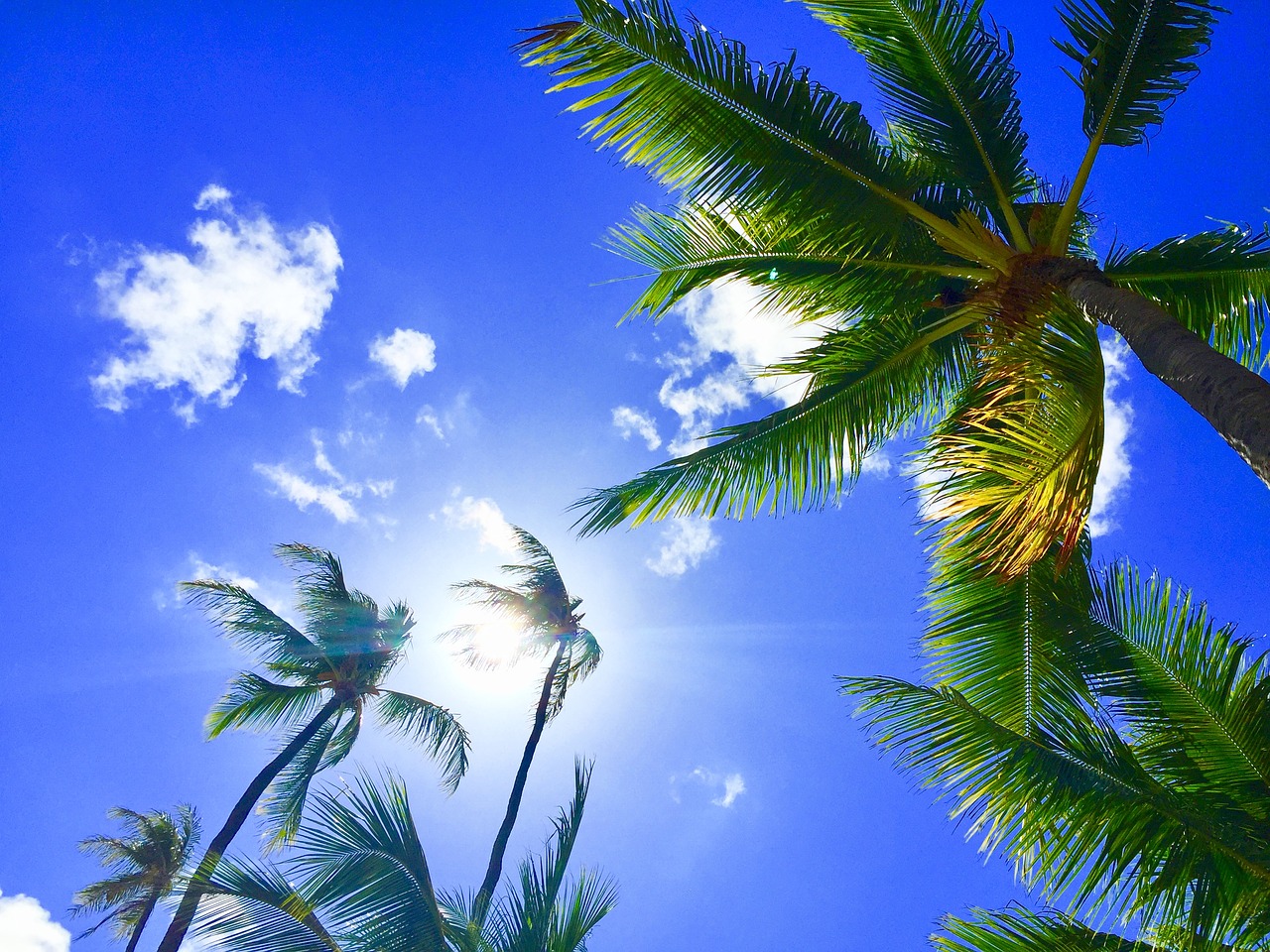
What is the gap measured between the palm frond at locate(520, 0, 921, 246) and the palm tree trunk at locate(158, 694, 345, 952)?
625cm

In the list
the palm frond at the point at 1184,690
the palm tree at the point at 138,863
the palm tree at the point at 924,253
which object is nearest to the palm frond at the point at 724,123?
the palm tree at the point at 924,253

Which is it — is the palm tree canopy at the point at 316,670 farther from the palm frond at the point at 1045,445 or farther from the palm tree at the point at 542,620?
the palm frond at the point at 1045,445

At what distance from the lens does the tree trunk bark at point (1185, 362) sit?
10.9 ft

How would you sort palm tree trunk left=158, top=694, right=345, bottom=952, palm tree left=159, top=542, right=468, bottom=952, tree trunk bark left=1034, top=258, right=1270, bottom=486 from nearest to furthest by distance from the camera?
1. tree trunk bark left=1034, top=258, right=1270, bottom=486
2. palm tree trunk left=158, top=694, right=345, bottom=952
3. palm tree left=159, top=542, right=468, bottom=952

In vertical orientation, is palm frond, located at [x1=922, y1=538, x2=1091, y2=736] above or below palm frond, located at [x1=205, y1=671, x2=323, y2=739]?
below

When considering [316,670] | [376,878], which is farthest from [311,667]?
[376,878]

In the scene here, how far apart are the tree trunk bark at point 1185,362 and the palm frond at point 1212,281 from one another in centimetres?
149

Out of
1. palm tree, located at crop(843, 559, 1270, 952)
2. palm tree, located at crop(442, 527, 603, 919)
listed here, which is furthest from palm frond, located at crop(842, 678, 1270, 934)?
palm tree, located at crop(442, 527, 603, 919)

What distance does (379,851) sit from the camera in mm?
5820

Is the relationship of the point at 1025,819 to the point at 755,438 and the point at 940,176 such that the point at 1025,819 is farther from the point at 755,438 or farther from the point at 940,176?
the point at 940,176

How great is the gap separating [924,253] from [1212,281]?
228 cm

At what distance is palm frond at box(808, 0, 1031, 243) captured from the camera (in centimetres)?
552

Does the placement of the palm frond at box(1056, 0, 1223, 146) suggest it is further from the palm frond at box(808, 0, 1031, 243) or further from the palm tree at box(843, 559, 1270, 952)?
the palm tree at box(843, 559, 1270, 952)

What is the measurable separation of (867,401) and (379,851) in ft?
18.0
